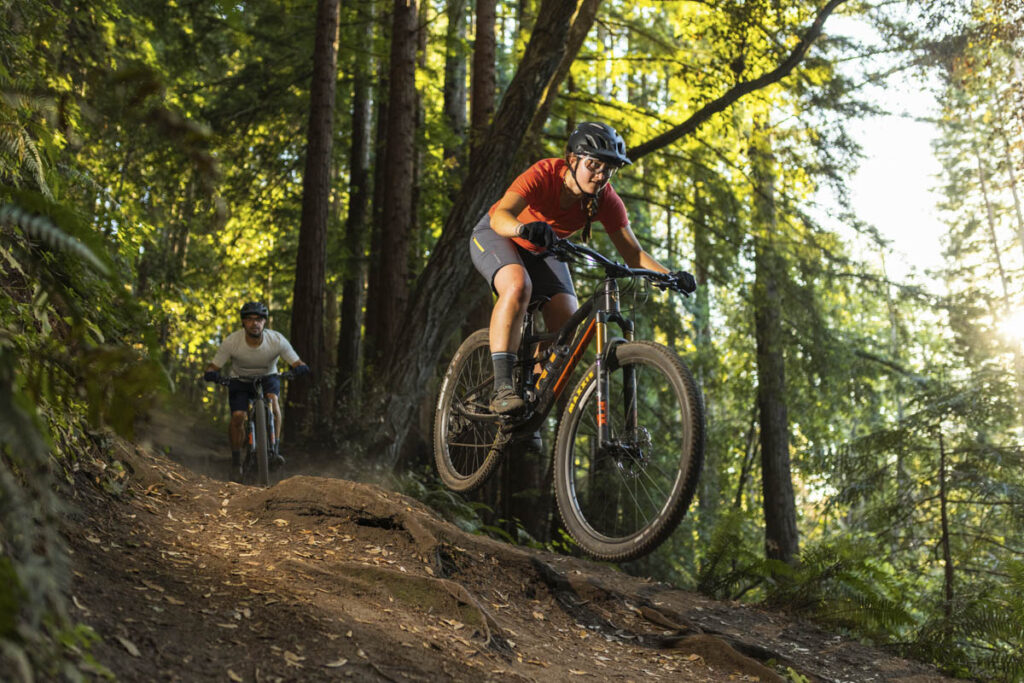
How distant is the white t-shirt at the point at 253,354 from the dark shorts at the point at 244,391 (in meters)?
0.11

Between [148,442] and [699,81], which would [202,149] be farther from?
[699,81]

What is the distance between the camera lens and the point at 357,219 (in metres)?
15.8

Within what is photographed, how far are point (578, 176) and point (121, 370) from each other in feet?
10.5

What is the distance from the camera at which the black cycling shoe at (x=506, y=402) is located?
17.9 feet

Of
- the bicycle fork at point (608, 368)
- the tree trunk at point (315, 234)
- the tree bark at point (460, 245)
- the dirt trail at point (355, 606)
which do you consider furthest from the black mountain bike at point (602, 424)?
the tree trunk at point (315, 234)

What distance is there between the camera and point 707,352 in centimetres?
2100

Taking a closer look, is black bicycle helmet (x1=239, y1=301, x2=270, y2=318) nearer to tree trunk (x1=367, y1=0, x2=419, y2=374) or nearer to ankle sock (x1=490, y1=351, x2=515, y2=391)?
tree trunk (x1=367, y1=0, x2=419, y2=374)

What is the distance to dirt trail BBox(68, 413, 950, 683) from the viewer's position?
359 centimetres

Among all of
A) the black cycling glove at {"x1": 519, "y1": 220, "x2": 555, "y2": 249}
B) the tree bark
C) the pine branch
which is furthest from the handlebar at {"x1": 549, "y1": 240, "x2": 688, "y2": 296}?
the pine branch

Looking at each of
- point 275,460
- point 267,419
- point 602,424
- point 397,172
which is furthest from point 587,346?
point 397,172

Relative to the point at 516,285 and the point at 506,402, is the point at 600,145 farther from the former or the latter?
the point at 506,402

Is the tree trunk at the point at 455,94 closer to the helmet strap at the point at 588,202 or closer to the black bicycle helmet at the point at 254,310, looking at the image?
the black bicycle helmet at the point at 254,310

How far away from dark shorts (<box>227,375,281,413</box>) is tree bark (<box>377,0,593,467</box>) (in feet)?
4.14

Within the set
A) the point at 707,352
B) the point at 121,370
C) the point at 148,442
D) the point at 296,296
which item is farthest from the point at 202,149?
the point at 707,352
